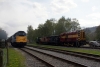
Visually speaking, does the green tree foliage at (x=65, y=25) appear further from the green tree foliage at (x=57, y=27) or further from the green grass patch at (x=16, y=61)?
the green grass patch at (x=16, y=61)

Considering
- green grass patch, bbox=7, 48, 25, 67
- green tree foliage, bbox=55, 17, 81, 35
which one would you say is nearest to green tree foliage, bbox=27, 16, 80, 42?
green tree foliage, bbox=55, 17, 81, 35

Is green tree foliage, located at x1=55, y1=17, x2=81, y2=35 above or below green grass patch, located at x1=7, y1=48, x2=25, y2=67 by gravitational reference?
above

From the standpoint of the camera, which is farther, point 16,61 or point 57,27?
point 57,27

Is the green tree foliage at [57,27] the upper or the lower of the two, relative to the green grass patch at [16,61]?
upper

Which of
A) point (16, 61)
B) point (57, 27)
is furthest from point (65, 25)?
point (16, 61)

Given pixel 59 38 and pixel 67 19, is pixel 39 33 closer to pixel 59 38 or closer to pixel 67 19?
pixel 67 19

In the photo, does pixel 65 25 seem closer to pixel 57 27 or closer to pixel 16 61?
pixel 57 27

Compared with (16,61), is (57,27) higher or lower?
higher

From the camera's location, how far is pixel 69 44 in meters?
46.1

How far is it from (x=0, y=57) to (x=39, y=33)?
98112 millimetres

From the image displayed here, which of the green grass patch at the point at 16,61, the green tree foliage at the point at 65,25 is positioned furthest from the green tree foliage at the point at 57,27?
the green grass patch at the point at 16,61

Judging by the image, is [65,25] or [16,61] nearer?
[16,61]

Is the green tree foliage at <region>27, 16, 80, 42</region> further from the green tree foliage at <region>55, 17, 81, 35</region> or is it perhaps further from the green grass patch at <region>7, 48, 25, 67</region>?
the green grass patch at <region>7, 48, 25, 67</region>

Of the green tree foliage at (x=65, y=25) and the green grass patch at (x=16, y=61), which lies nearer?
the green grass patch at (x=16, y=61)
